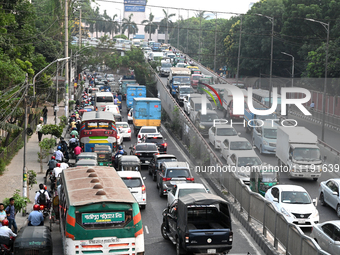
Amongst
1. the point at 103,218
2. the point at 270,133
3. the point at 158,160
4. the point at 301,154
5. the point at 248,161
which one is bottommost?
the point at 158,160

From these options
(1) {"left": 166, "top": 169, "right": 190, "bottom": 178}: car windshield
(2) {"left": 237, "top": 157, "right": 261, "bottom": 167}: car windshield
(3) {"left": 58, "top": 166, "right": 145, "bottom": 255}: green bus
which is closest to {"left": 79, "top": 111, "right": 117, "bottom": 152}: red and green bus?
(1) {"left": 166, "top": 169, "right": 190, "bottom": 178}: car windshield

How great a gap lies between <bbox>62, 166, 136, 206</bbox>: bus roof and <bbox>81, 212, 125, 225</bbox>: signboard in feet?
1.11

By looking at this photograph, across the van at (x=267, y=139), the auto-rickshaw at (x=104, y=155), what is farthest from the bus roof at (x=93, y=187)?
the van at (x=267, y=139)

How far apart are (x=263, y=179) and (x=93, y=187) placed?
506 inches

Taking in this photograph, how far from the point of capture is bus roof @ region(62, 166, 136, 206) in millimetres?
14359

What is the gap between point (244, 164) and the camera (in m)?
28.9

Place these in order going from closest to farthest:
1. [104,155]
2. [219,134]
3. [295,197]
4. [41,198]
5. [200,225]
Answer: [200,225] < [41,198] < [295,197] < [104,155] < [219,134]

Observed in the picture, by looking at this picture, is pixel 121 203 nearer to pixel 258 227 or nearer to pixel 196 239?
pixel 196 239

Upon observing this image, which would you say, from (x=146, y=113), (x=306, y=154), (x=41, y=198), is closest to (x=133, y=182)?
(x=41, y=198)

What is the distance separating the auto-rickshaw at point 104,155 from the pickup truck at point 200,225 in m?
11.7

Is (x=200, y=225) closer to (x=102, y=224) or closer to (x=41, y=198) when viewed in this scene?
(x=102, y=224)

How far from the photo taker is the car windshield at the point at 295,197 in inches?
852

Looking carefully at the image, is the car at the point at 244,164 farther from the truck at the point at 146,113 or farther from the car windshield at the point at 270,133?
the truck at the point at 146,113

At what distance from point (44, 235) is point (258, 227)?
29.1ft
